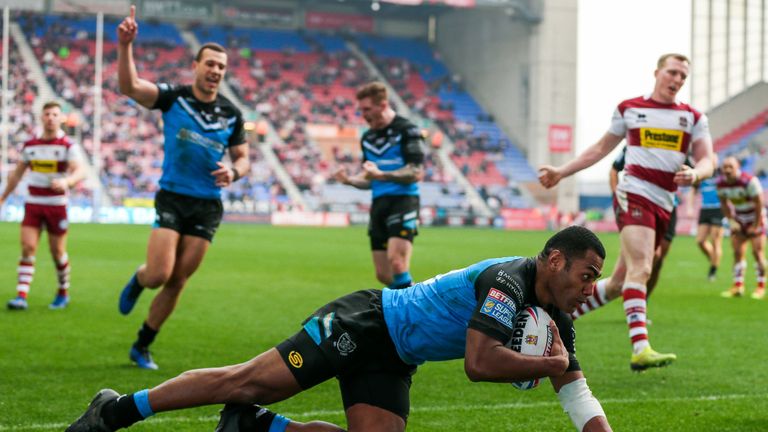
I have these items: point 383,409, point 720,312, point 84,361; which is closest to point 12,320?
point 84,361

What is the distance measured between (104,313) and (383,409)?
25.9 feet

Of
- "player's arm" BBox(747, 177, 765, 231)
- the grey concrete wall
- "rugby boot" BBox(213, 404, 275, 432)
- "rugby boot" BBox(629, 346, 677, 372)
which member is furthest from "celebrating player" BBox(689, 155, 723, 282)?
the grey concrete wall

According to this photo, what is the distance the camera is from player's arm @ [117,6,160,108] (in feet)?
22.0

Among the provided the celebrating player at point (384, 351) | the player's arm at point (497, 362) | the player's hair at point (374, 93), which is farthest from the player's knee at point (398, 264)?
the player's arm at point (497, 362)

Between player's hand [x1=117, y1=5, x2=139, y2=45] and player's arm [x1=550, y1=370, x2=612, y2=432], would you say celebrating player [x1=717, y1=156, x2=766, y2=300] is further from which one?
player's arm [x1=550, y1=370, x2=612, y2=432]

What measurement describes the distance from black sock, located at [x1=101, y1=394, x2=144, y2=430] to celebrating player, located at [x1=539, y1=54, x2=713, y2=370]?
14.6 ft

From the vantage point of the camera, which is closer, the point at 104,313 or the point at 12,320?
the point at 12,320

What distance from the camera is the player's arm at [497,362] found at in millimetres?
4223

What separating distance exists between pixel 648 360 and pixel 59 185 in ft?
23.5

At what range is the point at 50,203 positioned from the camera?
12.0 meters

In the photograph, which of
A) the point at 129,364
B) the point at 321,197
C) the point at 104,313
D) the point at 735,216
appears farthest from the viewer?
the point at 321,197

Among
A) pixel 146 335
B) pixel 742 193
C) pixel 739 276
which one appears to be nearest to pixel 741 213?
pixel 742 193

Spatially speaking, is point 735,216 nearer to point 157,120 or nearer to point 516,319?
point 516,319

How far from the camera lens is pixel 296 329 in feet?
35.2
